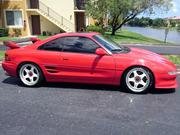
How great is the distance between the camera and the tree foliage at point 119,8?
3186cm

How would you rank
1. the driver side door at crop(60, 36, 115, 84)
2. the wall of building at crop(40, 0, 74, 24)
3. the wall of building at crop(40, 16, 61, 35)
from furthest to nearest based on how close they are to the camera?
1. the wall of building at crop(40, 0, 74, 24)
2. the wall of building at crop(40, 16, 61, 35)
3. the driver side door at crop(60, 36, 115, 84)

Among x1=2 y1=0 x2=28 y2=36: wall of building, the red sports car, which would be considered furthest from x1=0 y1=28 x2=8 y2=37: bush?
the red sports car

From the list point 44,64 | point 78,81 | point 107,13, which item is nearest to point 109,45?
point 78,81

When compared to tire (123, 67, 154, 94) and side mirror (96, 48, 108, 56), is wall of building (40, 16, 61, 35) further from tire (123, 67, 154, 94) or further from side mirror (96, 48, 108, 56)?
tire (123, 67, 154, 94)

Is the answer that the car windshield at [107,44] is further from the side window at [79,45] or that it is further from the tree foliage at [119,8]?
the tree foliage at [119,8]

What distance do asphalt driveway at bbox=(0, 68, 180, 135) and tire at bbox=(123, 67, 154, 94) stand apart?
7.4 inches

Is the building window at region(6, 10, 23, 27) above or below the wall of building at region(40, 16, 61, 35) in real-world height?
above

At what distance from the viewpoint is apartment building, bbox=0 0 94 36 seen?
104ft

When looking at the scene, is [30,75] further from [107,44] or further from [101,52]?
[107,44]

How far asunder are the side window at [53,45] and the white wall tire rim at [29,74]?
55 cm

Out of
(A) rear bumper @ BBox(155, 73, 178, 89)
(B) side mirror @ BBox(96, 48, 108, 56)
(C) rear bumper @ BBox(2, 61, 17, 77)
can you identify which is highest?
(B) side mirror @ BBox(96, 48, 108, 56)

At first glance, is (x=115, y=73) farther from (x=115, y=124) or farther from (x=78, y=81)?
(x=115, y=124)

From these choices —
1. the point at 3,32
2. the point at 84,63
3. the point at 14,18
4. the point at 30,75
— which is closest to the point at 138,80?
the point at 84,63

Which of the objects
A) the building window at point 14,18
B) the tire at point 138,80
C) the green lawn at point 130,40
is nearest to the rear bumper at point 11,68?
the tire at point 138,80
